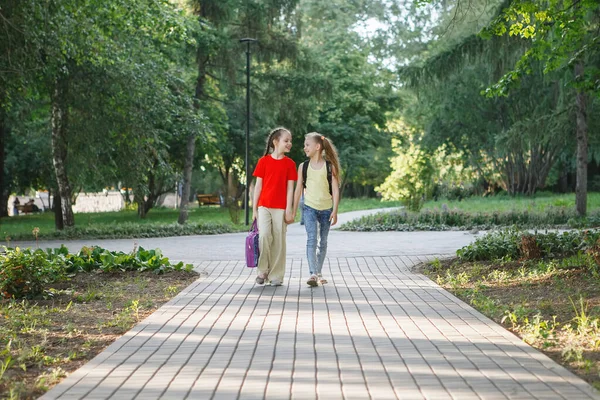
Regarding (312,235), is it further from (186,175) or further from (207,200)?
(207,200)

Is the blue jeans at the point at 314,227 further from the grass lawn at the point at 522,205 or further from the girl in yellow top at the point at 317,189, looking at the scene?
the grass lawn at the point at 522,205

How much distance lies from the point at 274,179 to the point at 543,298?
3.48 metres

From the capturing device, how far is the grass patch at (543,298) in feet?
19.1

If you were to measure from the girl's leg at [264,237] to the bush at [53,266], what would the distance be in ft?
5.90

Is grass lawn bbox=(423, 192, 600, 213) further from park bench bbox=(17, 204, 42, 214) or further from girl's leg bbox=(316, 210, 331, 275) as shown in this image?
park bench bbox=(17, 204, 42, 214)

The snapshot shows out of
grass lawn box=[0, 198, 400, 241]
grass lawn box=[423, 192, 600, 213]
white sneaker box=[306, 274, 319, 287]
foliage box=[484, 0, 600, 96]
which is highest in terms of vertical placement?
foliage box=[484, 0, 600, 96]

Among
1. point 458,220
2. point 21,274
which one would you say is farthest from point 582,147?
point 21,274

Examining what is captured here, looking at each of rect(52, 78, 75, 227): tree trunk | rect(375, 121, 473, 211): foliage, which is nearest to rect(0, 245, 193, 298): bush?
rect(52, 78, 75, 227): tree trunk

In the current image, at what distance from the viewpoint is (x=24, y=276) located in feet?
29.0

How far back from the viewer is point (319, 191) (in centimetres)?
987

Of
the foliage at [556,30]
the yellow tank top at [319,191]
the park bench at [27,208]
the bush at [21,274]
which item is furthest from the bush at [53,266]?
the park bench at [27,208]

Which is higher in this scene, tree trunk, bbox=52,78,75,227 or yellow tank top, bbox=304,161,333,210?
tree trunk, bbox=52,78,75,227

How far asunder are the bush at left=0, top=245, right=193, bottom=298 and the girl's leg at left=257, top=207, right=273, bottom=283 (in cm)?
180

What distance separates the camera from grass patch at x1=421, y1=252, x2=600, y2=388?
5836 millimetres
